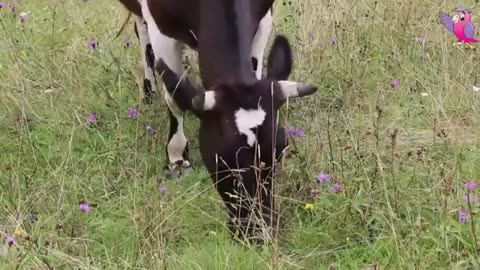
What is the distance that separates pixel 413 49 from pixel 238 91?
247cm

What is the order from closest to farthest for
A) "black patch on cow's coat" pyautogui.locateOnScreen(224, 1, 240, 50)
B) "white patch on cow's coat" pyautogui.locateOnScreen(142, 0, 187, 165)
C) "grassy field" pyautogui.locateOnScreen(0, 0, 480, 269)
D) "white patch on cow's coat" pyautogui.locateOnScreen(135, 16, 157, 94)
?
"grassy field" pyautogui.locateOnScreen(0, 0, 480, 269), "black patch on cow's coat" pyautogui.locateOnScreen(224, 1, 240, 50), "white patch on cow's coat" pyautogui.locateOnScreen(142, 0, 187, 165), "white patch on cow's coat" pyautogui.locateOnScreen(135, 16, 157, 94)

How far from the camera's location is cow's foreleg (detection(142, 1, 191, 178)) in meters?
4.51

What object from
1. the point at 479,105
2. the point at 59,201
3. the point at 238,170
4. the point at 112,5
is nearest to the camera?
the point at 238,170

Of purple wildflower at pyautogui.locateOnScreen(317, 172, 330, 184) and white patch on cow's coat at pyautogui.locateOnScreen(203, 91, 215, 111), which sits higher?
white patch on cow's coat at pyautogui.locateOnScreen(203, 91, 215, 111)

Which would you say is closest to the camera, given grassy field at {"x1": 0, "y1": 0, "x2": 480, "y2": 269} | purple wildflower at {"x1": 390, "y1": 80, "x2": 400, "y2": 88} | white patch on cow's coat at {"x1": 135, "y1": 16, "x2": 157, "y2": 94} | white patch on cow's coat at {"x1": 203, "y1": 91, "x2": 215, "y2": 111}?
grassy field at {"x1": 0, "y1": 0, "x2": 480, "y2": 269}

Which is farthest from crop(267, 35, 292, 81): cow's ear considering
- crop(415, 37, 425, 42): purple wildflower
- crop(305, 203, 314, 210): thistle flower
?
crop(415, 37, 425, 42): purple wildflower

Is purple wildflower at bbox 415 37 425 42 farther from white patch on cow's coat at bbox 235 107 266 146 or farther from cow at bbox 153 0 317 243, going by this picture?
white patch on cow's coat at bbox 235 107 266 146

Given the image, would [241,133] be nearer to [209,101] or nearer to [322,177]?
[209,101]

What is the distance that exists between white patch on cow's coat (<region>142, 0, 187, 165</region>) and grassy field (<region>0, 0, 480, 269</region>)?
124mm

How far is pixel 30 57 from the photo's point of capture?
18.7 feet

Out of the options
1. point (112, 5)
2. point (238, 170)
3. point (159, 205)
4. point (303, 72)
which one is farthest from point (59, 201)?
point (112, 5)

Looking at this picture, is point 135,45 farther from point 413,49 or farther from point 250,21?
point 250,21

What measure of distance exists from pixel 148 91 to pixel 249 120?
7.73ft

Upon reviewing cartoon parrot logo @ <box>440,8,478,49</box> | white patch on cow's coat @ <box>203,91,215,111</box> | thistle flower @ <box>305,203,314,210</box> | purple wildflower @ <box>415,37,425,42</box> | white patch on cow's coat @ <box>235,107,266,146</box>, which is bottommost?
thistle flower @ <box>305,203,314,210</box>
